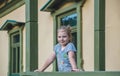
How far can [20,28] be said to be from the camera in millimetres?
14508

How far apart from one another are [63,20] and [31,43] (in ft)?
11.9

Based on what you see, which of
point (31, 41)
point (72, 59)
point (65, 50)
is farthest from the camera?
point (31, 41)

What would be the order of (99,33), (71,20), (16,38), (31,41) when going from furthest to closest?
(16,38), (71,20), (31,41), (99,33)

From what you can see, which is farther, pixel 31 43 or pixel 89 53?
pixel 89 53

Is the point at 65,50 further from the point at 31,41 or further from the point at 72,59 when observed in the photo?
the point at 31,41

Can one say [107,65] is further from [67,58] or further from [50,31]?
[50,31]

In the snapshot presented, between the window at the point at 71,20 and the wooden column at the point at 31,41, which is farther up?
the window at the point at 71,20

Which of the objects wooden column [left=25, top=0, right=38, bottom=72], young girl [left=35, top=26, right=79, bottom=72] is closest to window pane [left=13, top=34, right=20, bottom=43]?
wooden column [left=25, top=0, right=38, bottom=72]

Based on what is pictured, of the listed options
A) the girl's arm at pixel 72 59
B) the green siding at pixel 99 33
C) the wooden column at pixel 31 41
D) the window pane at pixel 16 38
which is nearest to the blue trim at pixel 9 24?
the window pane at pixel 16 38

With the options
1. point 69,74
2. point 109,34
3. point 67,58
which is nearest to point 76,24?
point 109,34

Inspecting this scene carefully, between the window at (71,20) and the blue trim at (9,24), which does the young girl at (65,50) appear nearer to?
the window at (71,20)

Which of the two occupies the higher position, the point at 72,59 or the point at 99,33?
the point at 99,33

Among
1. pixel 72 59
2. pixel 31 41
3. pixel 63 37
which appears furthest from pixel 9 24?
pixel 72 59

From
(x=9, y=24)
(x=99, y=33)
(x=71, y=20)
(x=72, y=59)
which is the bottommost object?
(x=72, y=59)
